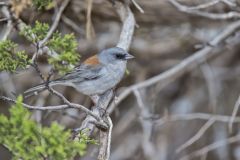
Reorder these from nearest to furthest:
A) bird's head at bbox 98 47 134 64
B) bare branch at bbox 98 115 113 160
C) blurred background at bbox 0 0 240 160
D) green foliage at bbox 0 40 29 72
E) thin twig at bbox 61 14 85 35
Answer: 1. green foliage at bbox 0 40 29 72
2. bare branch at bbox 98 115 113 160
3. bird's head at bbox 98 47 134 64
4. thin twig at bbox 61 14 85 35
5. blurred background at bbox 0 0 240 160

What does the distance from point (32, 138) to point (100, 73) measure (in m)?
1.93

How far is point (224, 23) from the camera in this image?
5.27 metres

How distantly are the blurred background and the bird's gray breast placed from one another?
4.09 feet

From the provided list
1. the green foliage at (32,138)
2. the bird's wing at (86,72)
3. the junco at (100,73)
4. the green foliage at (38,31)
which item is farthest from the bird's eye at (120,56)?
the green foliage at (32,138)

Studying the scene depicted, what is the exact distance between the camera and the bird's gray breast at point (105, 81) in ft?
12.0

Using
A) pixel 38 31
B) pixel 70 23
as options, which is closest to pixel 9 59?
pixel 38 31

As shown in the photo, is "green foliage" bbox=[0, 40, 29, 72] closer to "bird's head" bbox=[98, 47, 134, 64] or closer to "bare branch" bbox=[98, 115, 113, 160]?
"bare branch" bbox=[98, 115, 113, 160]

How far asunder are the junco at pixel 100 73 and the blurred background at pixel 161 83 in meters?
1.19

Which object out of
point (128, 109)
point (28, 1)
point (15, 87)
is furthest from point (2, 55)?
point (128, 109)

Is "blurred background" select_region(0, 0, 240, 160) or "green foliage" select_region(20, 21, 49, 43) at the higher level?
"green foliage" select_region(20, 21, 49, 43)

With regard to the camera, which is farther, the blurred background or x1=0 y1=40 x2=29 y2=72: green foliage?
the blurred background

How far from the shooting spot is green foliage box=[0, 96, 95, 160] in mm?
1822

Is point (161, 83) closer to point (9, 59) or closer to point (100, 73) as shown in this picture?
point (100, 73)

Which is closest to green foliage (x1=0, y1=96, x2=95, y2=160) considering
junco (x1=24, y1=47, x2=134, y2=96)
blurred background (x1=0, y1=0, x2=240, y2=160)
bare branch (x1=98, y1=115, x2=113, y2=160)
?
bare branch (x1=98, y1=115, x2=113, y2=160)
